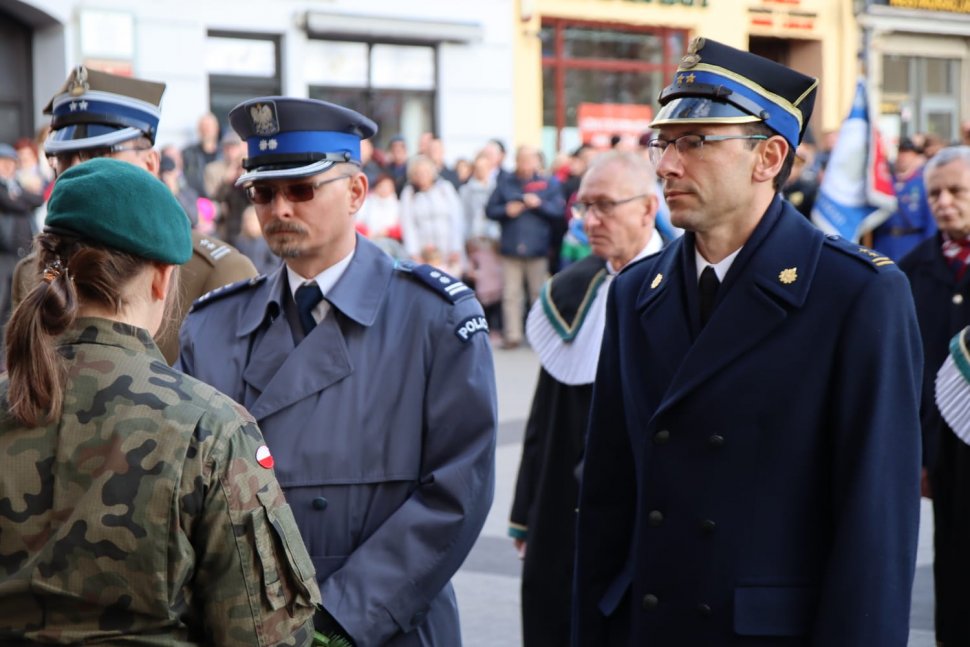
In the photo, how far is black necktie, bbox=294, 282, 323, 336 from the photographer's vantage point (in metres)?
3.47

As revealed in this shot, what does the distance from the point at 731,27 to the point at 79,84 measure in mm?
20102

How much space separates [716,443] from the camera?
288 centimetres

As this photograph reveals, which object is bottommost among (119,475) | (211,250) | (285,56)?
(119,475)

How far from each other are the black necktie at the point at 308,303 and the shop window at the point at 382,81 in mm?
15909

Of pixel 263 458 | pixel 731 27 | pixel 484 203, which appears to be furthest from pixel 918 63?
pixel 263 458

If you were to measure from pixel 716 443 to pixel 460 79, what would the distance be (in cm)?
1762

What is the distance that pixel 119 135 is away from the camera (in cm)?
436

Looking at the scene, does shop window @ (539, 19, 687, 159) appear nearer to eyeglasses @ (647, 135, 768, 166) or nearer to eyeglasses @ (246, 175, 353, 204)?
eyeglasses @ (246, 175, 353, 204)

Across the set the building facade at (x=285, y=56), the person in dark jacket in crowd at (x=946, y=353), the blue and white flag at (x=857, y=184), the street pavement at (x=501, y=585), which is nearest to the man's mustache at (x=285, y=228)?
the street pavement at (x=501, y=585)

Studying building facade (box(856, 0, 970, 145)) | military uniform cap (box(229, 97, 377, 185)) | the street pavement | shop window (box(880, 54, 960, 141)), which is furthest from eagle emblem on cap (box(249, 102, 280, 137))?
shop window (box(880, 54, 960, 141))

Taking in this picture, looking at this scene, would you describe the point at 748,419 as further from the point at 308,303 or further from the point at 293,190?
the point at 293,190

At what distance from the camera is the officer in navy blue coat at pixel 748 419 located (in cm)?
274

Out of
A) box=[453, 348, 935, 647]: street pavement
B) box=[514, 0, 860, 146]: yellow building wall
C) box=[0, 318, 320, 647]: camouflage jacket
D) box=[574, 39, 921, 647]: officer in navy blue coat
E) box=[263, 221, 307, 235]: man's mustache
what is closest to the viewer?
box=[0, 318, 320, 647]: camouflage jacket

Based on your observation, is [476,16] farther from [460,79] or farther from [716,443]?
[716,443]
